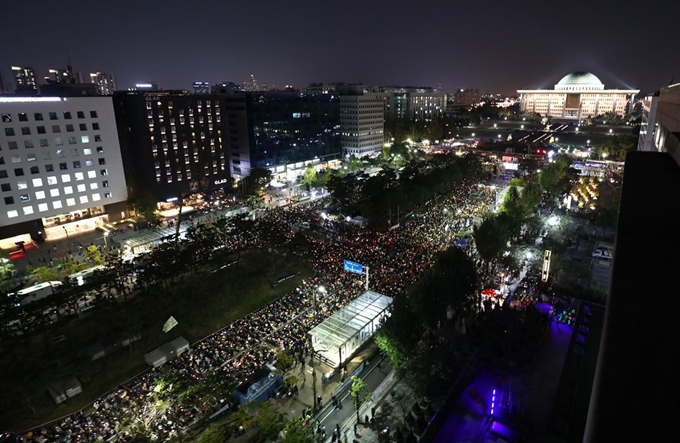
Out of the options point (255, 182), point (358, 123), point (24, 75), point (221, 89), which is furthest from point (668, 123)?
point (24, 75)

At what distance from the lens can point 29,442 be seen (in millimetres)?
18312

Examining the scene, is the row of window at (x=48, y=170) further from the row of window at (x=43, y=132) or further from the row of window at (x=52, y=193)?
the row of window at (x=43, y=132)

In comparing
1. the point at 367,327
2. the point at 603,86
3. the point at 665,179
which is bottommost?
the point at 367,327

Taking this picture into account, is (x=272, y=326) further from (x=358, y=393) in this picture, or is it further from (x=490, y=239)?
(x=490, y=239)

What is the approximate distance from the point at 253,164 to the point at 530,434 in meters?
61.1

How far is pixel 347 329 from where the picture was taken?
23.8m

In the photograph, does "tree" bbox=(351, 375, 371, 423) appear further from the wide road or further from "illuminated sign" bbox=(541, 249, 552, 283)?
"illuminated sign" bbox=(541, 249, 552, 283)

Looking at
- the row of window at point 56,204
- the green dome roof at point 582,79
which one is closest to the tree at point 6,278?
the row of window at point 56,204

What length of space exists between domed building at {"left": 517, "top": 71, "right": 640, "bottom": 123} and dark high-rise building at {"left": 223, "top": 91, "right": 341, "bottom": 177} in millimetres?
132662

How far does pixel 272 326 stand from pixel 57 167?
3752 cm

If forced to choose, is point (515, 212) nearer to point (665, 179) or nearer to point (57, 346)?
point (665, 179)

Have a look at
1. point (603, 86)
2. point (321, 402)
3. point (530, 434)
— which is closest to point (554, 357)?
point (530, 434)

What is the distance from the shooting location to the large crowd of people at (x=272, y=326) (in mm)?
18312

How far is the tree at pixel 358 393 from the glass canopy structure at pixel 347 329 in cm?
278
